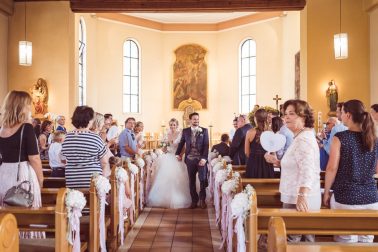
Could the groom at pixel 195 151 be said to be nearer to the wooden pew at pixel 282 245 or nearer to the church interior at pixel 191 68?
the church interior at pixel 191 68

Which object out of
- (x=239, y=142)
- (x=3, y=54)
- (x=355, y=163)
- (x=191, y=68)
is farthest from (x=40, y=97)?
(x=355, y=163)

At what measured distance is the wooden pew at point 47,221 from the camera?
3514 mm

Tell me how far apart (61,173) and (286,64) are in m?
12.5

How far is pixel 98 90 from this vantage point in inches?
723

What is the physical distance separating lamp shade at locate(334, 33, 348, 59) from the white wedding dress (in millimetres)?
4991

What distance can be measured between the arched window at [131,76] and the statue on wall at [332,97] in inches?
371

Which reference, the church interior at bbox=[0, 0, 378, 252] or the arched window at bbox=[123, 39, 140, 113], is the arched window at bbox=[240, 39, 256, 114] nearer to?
the church interior at bbox=[0, 0, 378, 252]

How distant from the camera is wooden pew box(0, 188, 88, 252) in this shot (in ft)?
11.5

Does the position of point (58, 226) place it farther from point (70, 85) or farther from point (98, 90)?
point (98, 90)

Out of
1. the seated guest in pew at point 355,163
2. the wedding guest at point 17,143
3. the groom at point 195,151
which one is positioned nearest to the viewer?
the seated guest in pew at point 355,163

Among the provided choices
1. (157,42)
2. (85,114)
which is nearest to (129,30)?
(157,42)

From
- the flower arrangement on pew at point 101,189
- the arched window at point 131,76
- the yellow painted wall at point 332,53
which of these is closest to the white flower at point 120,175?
the flower arrangement on pew at point 101,189

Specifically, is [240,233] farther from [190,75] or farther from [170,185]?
[190,75]

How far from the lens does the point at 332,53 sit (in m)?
12.6
